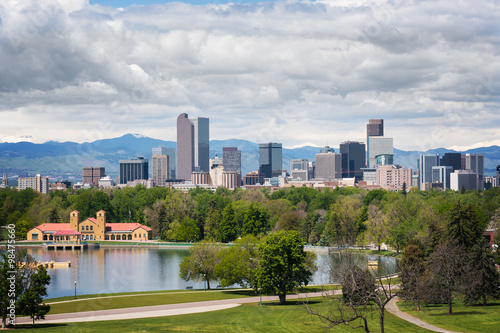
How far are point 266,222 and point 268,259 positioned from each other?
67.0m

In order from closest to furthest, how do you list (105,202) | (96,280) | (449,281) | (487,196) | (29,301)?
1. (29,301)
2. (449,281)
3. (96,280)
4. (487,196)
5. (105,202)

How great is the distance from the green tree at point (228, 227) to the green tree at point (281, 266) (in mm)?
62430

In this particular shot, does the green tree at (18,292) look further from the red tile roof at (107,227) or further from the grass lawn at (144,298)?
the red tile roof at (107,227)

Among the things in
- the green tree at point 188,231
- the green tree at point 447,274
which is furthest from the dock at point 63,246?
the green tree at point 447,274

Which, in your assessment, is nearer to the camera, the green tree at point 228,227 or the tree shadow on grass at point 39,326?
the tree shadow on grass at point 39,326

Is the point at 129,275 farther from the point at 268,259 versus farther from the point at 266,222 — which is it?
the point at 266,222

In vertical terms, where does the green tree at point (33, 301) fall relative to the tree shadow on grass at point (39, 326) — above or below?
above

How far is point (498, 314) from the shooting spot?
40906mm

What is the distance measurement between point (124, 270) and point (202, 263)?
821 inches

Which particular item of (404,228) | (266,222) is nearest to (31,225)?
(266,222)

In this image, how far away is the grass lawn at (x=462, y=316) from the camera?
37.6 meters

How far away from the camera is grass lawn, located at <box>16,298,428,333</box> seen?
3772cm

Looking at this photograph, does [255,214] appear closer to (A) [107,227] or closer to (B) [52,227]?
(A) [107,227]

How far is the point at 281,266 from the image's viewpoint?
51719 mm
